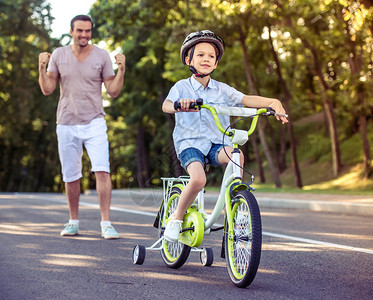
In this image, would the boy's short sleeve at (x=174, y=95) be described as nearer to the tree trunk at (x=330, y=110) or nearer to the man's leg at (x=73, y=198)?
the man's leg at (x=73, y=198)

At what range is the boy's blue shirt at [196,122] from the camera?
16.6 ft

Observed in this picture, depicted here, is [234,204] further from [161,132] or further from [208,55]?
[161,132]

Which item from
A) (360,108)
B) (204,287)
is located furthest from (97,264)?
(360,108)

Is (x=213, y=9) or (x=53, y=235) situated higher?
(x=213, y=9)

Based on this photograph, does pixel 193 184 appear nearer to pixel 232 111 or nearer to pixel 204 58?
pixel 232 111

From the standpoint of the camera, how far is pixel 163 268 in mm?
5465

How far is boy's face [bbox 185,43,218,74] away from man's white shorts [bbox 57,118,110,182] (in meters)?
2.64

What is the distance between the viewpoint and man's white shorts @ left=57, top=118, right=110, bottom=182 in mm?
7539

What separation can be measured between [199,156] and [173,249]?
95 cm

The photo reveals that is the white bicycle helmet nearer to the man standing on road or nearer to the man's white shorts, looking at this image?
the man standing on road

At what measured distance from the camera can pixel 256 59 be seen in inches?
1064

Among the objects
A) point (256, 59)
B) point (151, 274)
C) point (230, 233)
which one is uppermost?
point (256, 59)

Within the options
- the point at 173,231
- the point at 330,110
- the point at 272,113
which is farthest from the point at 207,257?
the point at 330,110

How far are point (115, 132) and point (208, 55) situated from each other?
39797mm
